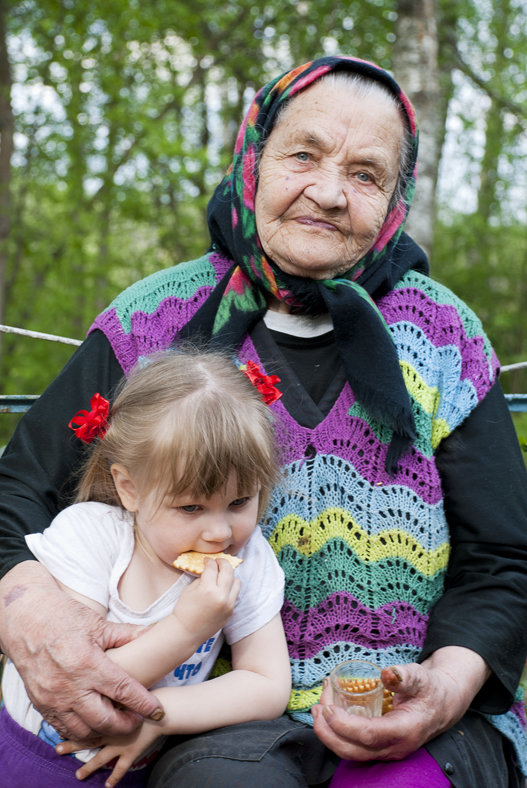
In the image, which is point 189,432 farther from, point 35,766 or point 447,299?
point 447,299

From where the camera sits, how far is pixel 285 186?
2.14 m

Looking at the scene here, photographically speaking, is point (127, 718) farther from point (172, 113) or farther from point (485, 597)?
point (172, 113)

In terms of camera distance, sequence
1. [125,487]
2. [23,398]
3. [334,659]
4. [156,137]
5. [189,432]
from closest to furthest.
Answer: [189,432], [125,487], [334,659], [23,398], [156,137]

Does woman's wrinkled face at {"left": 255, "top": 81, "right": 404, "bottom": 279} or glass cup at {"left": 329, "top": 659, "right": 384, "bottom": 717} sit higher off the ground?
woman's wrinkled face at {"left": 255, "top": 81, "right": 404, "bottom": 279}

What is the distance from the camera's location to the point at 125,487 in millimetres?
1829

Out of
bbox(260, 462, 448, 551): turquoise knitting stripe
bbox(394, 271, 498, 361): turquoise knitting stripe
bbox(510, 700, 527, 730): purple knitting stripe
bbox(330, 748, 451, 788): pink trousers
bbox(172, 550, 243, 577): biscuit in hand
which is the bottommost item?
bbox(510, 700, 527, 730): purple knitting stripe

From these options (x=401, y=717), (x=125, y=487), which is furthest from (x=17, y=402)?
(x=401, y=717)

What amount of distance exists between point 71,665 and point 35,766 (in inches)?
10.5

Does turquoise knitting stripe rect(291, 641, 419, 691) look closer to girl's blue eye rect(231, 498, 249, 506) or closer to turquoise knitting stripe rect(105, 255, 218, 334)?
girl's blue eye rect(231, 498, 249, 506)

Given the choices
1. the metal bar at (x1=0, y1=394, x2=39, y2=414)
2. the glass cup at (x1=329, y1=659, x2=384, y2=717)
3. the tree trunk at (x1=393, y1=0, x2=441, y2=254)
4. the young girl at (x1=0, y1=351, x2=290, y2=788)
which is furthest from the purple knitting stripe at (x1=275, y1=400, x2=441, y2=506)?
the tree trunk at (x1=393, y1=0, x2=441, y2=254)

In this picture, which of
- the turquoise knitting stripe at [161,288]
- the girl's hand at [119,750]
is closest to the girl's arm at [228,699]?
the girl's hand at [119,750]

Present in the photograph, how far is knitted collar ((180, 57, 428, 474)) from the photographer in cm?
202

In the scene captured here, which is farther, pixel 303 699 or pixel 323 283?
pixel 323 283

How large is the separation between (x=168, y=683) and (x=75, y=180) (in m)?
7.94
